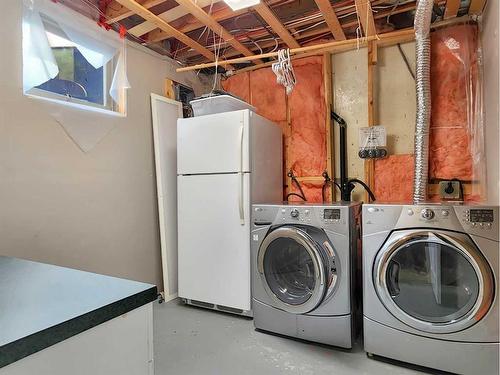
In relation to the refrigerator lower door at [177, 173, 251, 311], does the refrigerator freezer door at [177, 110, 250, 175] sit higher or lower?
higher

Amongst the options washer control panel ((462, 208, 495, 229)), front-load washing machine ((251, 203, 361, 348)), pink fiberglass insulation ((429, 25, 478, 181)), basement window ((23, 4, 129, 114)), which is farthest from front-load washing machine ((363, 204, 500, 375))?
basement window ((23, 4, 129, 114))

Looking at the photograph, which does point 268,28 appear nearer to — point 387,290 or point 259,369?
point 387,290

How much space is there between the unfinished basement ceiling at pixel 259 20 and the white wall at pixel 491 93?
0.29m

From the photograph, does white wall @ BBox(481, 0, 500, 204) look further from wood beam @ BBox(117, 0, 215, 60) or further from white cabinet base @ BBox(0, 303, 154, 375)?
wood beam @ BBox(117, 0, 215, 60)

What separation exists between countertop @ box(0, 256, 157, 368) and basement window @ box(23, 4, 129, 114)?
158 centimetres

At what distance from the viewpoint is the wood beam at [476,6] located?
221 centimetres

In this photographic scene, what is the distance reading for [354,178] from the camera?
2.94 metres

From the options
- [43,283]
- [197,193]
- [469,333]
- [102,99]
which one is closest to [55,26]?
[102,99]

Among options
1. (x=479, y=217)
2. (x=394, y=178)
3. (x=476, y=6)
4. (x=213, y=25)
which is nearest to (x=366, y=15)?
(x=476, y=6)

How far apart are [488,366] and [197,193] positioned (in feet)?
7.40

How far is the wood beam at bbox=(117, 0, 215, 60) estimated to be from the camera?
218 centimetres

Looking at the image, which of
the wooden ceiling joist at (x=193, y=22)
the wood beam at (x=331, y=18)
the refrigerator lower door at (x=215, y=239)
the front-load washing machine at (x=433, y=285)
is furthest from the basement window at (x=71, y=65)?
the front-load washing machine at (x=433, y=285)

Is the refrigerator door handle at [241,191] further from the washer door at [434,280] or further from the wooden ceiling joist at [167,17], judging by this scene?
the washer door at [434,280]

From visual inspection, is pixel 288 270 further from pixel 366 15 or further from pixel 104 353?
pixel 366 15
